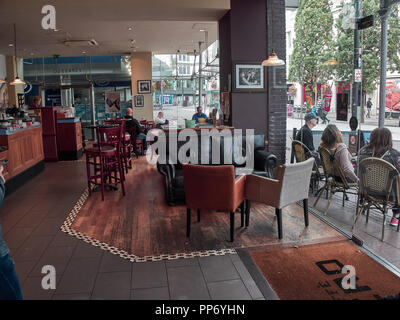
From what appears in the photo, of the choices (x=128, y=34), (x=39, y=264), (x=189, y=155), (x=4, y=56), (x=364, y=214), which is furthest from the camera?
(x=4, y=56)

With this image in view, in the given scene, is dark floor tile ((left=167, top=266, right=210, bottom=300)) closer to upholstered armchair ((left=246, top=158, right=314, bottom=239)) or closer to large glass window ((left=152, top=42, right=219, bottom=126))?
upholstered armchair ((left=246, top=158, right=314, bottom=239))

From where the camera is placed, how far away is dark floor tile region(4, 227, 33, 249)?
13.4ft

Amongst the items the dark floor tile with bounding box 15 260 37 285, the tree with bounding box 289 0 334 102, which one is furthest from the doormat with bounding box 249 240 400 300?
the tree with bounding box 289 0 334 102

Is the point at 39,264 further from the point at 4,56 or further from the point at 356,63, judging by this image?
the point at 4,56

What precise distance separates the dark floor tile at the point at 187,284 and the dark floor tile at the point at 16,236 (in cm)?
190

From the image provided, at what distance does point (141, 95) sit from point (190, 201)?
33.4 ft

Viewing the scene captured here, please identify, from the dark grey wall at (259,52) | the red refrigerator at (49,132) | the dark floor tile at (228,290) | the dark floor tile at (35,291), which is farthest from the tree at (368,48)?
the red refrigerator at (49,132)

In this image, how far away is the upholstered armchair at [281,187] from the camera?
13.3 feet

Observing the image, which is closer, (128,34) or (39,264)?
(39,264)

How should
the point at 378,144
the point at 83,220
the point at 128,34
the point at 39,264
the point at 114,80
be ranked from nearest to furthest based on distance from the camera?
the point at 39,264, the point at 378,144, the point at 83,220, the point at 128,34, the point at 114,80

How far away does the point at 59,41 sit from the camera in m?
10.5

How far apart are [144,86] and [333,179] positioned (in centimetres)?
988
